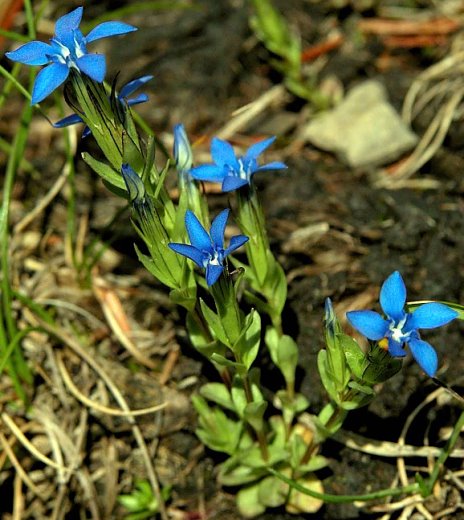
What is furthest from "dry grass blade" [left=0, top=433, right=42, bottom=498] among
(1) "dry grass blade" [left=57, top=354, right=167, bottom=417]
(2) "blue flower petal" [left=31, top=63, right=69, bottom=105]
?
(2) "blue flower petal" [left=31, top=63, right=69, bottom=105]

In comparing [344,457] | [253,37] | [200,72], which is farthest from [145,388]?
[253,37]

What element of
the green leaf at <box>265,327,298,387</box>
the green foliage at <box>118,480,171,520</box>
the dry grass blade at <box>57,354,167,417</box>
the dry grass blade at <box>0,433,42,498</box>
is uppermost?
the green leaf at <box>265,327,298,387</box>

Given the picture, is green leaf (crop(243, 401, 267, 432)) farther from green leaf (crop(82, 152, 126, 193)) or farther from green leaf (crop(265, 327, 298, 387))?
green leaf (crop(82, 152, 126, 193))

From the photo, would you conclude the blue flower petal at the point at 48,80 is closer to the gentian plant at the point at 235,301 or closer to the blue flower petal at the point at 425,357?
the gentian plant at the point at 235,301

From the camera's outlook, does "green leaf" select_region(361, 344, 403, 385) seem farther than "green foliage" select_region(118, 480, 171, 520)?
No

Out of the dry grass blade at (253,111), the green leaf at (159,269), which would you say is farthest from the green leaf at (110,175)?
the dry grass blade at (253,111)

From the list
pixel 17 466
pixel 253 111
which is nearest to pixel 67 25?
pixel 17 466

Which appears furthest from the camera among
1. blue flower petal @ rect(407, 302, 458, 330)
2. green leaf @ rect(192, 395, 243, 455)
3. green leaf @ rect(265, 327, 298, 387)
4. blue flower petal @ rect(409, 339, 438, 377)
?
green leaf @ rect(192, 395, 243, 455)
